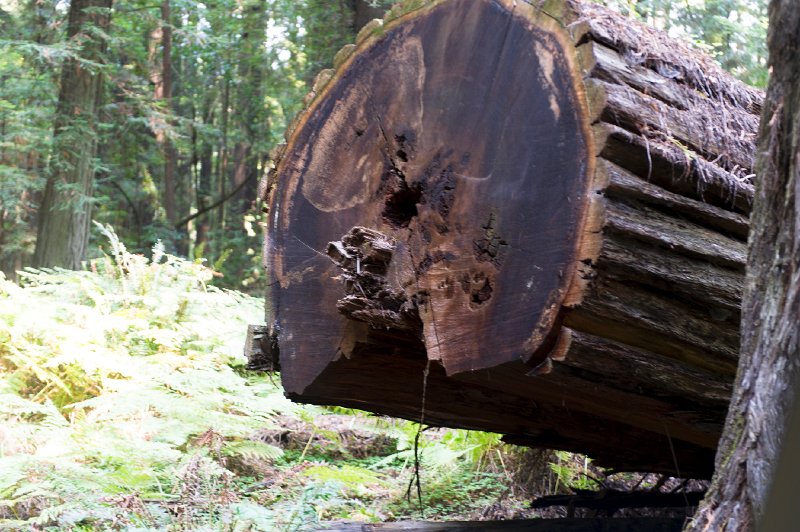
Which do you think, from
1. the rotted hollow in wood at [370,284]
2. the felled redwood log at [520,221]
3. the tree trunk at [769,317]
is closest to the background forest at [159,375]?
the felled redwood log at [520,221]

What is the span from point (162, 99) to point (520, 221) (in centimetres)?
1272

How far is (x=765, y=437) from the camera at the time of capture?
179cm

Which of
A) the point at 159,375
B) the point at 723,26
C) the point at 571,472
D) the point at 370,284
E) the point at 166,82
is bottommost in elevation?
the point at 159,375

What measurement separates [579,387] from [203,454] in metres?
2.92

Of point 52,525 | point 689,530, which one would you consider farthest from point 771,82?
point 52,525

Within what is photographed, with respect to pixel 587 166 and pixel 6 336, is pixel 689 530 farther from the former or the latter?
pixel 6 336

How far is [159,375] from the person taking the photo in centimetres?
571

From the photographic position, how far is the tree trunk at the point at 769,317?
176 cm

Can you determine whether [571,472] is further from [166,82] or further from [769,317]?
[166,82]

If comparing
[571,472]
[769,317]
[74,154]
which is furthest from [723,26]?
[74,154]

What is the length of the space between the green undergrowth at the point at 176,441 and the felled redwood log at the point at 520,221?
0.88 m

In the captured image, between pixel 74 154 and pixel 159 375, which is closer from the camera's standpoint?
pixel 159 375

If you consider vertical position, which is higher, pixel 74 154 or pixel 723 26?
pixel 723 26

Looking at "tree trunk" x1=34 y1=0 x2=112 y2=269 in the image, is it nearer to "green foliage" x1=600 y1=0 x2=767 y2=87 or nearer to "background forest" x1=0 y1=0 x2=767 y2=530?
"background forest" x1=0 y1=0 x2=767 y2=530
